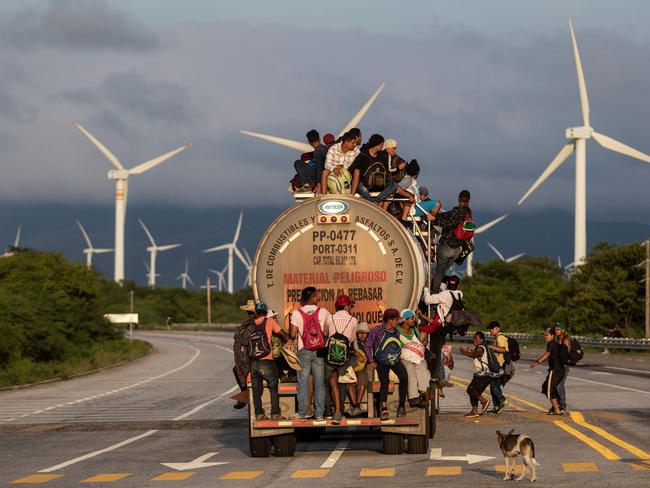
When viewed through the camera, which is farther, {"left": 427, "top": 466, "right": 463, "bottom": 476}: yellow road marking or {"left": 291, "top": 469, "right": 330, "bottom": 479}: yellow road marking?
{"left": 291, "top": 469, "right": 330, "bottom": 479}: yellow road marking

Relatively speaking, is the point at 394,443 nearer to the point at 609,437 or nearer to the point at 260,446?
the point at 260,446

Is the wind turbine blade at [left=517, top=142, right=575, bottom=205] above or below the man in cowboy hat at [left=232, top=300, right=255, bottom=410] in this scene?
above

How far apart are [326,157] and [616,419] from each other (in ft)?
25.9

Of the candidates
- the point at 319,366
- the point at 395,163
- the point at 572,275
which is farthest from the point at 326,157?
the point at 572,275

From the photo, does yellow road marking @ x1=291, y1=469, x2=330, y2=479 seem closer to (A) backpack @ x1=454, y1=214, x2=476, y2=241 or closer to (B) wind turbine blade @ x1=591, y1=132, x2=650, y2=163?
(A) backpack @ x1=454, y1=214, x2=476, y2=241

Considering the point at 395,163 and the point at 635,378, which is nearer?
the point at 395,163

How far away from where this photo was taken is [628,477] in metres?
15.6

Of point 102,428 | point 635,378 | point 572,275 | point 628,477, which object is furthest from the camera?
point 572,275

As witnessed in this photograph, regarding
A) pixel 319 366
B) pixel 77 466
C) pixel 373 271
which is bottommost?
pixel 77 466

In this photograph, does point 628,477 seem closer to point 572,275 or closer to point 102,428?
point 102,428

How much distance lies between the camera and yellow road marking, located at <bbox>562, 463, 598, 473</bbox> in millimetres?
16562

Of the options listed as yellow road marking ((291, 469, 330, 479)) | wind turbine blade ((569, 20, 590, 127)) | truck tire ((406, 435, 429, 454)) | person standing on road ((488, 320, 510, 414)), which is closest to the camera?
yellow road marking ((291, 469, 330, 479))

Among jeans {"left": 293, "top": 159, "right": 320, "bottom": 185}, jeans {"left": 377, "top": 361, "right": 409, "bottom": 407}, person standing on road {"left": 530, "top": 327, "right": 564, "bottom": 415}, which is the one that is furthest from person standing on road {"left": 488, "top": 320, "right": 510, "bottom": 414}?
jeans {"left": 377, "top": 361, "right": 409, "bottom": 407}

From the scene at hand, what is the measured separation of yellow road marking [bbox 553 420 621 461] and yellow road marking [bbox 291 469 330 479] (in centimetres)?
362
